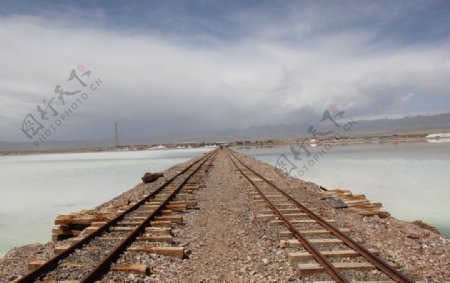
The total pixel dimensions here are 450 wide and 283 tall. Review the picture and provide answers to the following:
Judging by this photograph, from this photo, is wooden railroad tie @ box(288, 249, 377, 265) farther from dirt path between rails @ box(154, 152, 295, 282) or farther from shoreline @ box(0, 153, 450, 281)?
shoreline @ box(0, 153, 450, 281)

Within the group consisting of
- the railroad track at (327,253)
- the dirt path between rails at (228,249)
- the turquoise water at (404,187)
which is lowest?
the turquoise water at (404,187)

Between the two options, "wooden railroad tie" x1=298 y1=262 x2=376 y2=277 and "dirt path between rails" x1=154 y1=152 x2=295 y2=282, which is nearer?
"wooden railroad tie" x1=298 y1=262 x2=376 y2=277

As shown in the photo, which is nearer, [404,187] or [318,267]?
[318,267]

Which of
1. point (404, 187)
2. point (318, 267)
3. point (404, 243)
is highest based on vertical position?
point (318, 267)

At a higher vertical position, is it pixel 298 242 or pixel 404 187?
pixel 298 242

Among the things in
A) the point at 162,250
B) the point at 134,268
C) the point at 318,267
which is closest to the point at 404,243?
the point at 318,267

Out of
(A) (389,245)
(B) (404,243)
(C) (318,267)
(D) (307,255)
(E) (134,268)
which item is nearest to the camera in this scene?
(C) (318,267)

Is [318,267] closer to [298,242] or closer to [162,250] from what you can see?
[298,242]

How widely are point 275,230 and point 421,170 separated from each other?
84.5ft

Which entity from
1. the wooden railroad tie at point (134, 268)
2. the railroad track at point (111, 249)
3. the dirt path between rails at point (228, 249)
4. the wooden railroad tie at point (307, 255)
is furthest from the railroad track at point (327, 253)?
the wooden railroad tie at point (134, 268)

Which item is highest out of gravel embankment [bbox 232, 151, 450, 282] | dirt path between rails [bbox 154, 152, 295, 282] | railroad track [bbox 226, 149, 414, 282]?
railroad track [bbox 226, 149, 414, 282]

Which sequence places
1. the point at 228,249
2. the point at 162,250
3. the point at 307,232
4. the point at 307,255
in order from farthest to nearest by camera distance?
1. the point at 307,232
2. the point at 228,249
3. the point at 162,250
4. the point at 307,255

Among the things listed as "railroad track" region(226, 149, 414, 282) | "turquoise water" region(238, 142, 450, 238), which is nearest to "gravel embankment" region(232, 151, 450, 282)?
"railroad track" region(226, 149, 414, 282)

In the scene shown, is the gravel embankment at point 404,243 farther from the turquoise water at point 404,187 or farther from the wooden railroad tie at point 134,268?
the wooden railroad tie at point 134,268
